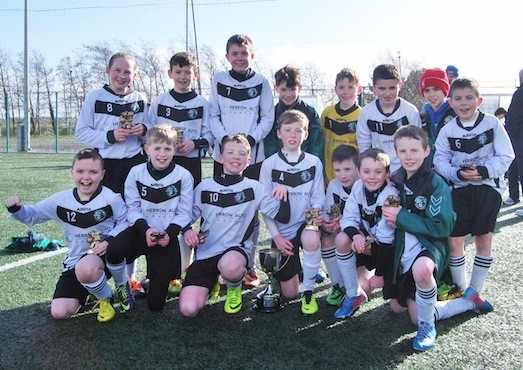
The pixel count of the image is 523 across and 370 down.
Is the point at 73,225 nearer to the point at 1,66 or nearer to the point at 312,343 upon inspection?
the point at 312,343

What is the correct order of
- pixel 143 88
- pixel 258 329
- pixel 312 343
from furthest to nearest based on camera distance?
pixel 143 88
pixel 258 329
pixel 312 343

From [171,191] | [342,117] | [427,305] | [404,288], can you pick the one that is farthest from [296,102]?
[427,305]

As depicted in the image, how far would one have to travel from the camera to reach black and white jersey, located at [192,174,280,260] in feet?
12.3

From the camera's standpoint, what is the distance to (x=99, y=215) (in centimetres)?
358

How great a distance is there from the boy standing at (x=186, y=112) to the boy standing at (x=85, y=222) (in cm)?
89

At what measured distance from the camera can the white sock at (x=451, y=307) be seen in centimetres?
331

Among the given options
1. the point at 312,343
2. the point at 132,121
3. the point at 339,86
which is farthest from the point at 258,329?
the point at 339,86

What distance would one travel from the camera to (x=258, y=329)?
10.5 feet

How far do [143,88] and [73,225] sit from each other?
97.4 feet

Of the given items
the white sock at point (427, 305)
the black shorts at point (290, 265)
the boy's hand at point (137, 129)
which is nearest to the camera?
the white sock at point (427, 305)

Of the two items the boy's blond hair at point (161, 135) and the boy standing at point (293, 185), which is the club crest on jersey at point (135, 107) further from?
the boy standing at point (293, 185)

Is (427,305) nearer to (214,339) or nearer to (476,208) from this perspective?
(476,208)

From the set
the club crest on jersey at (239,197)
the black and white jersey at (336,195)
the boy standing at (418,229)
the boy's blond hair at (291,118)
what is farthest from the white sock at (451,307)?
the boy's blond hair at (291,118)

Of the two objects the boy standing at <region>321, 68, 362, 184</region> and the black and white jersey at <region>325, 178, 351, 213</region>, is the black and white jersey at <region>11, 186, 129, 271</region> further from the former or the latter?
the boy standing at <region>321, 68, 362, 184</region>
